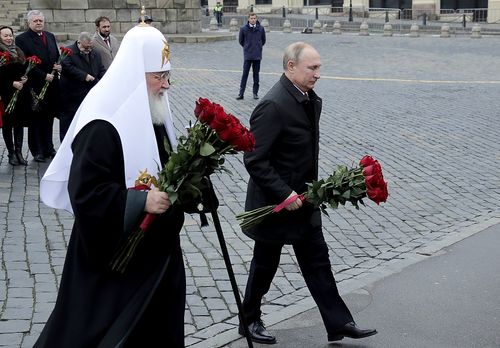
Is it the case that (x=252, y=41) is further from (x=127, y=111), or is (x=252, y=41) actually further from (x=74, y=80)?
(x=127, y=111)

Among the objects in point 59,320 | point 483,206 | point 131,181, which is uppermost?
point 131,181

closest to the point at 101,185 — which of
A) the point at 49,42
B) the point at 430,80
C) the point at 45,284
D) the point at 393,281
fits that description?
the point at 45,284

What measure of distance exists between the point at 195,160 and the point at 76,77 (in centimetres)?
738

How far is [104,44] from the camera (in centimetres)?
1198

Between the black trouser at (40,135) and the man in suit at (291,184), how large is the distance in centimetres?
619

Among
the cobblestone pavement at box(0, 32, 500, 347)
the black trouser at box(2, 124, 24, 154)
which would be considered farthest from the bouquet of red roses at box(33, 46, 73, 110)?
the cobblestone pavement at box(0, 32, 500, 347)

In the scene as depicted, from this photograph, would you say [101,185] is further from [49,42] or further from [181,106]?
[181,106]

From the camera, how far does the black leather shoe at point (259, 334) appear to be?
5.93 metres

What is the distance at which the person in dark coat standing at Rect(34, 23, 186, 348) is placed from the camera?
4.13 metres

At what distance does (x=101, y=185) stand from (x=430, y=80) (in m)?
18.0

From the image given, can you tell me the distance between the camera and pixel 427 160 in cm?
1204

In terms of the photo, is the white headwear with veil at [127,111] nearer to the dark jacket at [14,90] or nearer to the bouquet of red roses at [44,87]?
the dark jacket at [14,90]

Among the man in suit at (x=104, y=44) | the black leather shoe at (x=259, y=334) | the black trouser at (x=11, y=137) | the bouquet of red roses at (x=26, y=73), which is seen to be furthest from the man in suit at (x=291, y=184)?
the man in suit at (x=104, y=44)

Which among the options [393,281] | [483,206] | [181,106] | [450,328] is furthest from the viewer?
[181,106]
